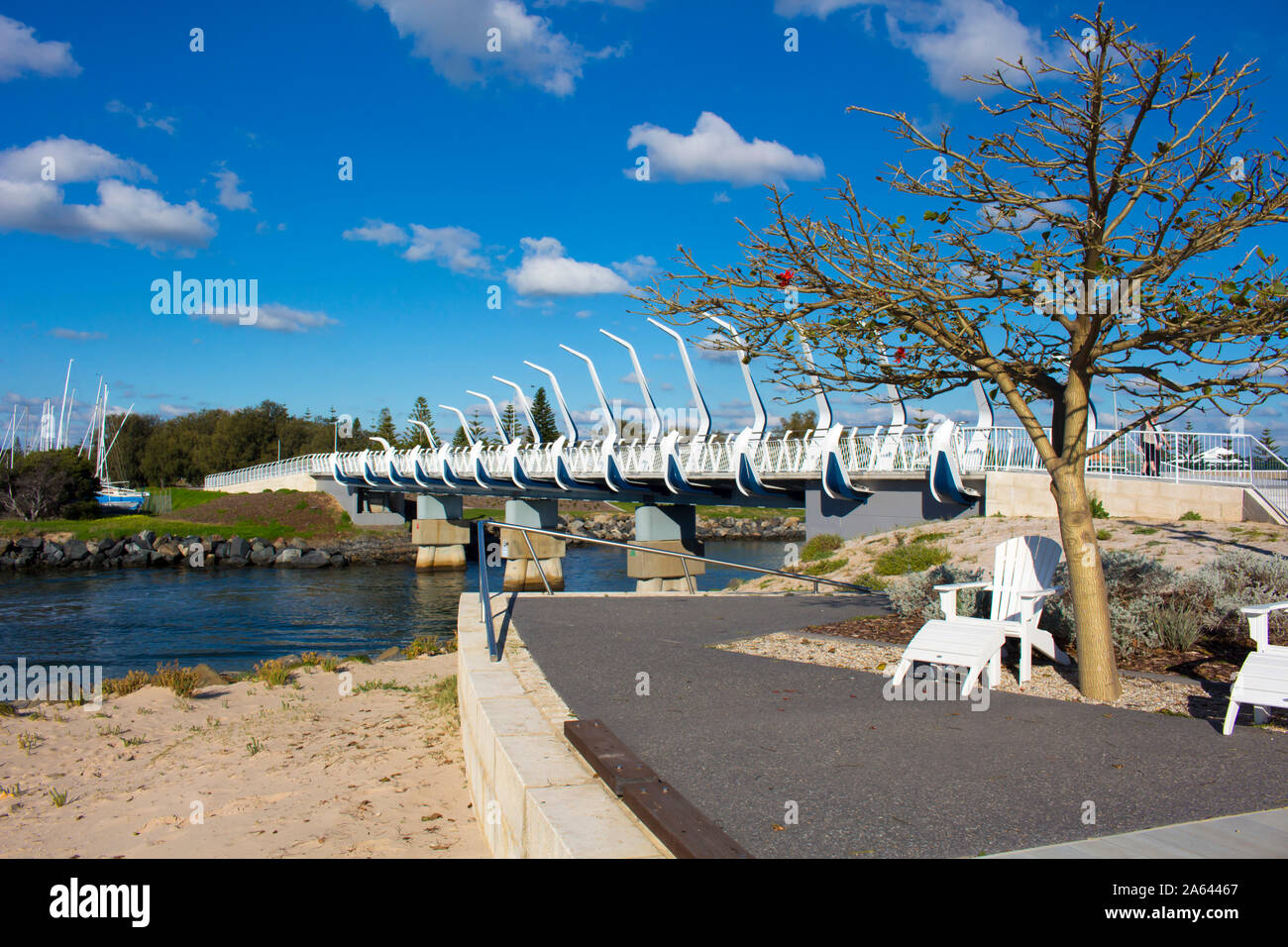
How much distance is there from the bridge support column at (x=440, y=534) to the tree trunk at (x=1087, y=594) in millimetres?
44204

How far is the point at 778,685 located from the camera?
6.61 m

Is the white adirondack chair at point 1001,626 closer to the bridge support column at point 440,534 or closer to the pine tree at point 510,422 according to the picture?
the bridge support column at point 440,534

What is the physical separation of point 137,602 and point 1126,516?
30.9 meters

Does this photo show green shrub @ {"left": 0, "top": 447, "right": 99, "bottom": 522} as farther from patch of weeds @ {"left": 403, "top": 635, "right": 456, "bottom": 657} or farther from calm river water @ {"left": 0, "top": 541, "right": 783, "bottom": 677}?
patch of weeds @ {"left": 403, "top": 635, "right": 456, "bottom": 657}

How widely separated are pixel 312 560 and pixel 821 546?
3521 centimetres

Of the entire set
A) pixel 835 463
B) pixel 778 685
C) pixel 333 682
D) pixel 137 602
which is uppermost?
pixel 835 463

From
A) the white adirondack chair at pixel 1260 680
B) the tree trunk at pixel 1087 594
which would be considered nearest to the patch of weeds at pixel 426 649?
the tree trunk at pixel 1087 594

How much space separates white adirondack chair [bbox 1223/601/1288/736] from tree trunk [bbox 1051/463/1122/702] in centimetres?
88

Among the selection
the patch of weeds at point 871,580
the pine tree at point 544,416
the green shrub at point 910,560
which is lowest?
the patch of weeds at point 871,580

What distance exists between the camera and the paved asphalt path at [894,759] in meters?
3.77

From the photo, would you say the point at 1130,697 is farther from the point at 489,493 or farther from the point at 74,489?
the point at 74,489

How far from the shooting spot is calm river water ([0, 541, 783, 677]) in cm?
2047

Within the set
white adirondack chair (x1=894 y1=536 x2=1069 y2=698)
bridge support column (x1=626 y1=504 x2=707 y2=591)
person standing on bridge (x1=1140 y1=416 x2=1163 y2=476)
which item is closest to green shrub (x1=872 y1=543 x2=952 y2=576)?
person standing on bridge (x1=1140 y1=416 x2=1163 y2=476)
